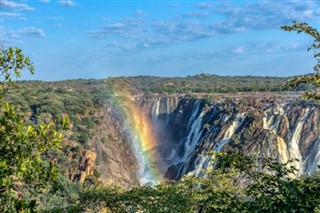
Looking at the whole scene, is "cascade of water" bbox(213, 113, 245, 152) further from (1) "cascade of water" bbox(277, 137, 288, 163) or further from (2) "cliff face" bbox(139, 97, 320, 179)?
(1) "cascade of water" bbox(277, 137, 288, 163)

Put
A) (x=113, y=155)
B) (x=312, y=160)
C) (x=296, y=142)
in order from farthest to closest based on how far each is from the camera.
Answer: (x=113, y=155), (x=296, y=142), (x=312, y=160)

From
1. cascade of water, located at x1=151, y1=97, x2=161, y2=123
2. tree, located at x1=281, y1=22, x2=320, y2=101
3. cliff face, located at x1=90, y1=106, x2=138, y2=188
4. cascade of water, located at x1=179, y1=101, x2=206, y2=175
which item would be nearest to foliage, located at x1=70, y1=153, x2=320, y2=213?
tree, located at x1=281, y1=22, x2=320, y2=101

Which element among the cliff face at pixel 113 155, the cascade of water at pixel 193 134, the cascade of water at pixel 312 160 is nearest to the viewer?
the cascade of water at pixel 312 160

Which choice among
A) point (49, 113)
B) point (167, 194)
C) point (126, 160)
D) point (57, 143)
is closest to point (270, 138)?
point (126, 160)

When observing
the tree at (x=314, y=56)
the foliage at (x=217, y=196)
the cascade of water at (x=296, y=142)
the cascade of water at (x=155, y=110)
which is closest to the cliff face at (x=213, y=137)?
the cascade of water at (x=296, y=142)

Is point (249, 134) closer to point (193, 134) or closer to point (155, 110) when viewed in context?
point (193, 134)

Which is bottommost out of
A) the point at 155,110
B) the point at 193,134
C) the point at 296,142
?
the point at 193,134

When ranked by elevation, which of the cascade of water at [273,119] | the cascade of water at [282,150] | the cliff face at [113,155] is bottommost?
the cliff face at [113,155]

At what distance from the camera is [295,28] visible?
10.0 metres

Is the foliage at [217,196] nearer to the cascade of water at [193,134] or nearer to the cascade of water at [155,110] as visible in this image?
the cascade of water at [193,134]

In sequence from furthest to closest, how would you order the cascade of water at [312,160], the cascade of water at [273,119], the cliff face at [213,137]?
the cascade of water at [273,119], the cliff face at [213,137], the cascade of water at [312,160]

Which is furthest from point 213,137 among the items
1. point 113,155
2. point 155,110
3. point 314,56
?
point 314,56

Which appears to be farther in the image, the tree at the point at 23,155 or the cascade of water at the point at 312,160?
the cascade of water at the point at 312,160

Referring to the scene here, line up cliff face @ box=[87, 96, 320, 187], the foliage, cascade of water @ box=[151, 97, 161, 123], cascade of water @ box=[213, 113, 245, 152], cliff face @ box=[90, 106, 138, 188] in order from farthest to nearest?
cascade of water @ box=[151, 97, 161, 123], cliff face @ box=[90, 106, 138, 188], cascade of water @ box=[213, 113, 245, 152], cliff face @ box=[87, 96, 320, 187], the foliage
